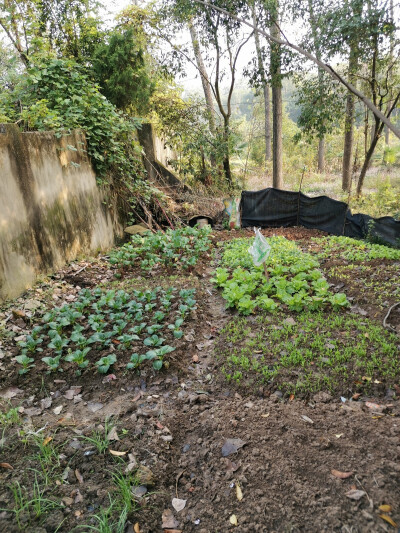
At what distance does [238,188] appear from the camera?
536 inches

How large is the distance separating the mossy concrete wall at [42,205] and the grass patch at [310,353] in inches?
124

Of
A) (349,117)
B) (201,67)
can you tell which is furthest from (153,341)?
(201,67)

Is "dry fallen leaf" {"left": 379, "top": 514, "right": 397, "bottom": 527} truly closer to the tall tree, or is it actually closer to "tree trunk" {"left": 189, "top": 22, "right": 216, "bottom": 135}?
the tall tree

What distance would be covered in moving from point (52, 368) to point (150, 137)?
9578mm

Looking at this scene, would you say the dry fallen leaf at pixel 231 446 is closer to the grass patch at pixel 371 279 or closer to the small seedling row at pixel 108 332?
the small seedling row at pixel 108 332

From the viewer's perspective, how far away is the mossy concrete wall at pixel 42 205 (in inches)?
182

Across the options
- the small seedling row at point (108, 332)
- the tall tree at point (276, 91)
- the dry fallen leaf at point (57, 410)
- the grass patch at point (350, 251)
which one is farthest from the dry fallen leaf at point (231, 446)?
the tall tree at point (276, 91)

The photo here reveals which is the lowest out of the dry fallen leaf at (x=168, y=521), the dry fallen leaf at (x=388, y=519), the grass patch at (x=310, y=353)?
the grass patch at (x=310, y=353)

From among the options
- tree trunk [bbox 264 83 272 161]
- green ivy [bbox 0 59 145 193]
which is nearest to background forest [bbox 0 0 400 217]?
green ivy [bbox 0 59 145 193]

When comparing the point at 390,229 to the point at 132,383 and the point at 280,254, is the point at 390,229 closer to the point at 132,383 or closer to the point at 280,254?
the point at 280,254

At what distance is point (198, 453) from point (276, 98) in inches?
493

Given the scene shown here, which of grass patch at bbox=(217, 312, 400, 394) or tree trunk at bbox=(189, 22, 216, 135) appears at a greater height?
tree trunk at bbox=(189, 22, 216, 135)

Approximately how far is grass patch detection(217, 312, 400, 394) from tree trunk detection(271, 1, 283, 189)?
26.8ft

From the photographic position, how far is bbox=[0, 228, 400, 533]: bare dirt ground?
187cm
